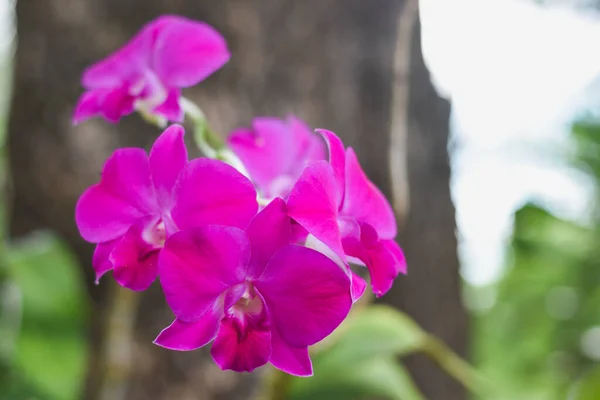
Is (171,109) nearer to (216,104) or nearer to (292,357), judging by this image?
(292,357)

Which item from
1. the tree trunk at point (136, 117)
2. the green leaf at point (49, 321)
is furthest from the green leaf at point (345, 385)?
the green leaf at point (49, 321)

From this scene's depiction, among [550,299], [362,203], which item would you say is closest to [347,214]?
[362,203]

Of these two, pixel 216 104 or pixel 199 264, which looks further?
pixel 216 104

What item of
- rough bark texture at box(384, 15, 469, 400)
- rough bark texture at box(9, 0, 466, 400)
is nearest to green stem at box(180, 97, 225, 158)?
rough bark texture at box(9, 0, 466, 400)

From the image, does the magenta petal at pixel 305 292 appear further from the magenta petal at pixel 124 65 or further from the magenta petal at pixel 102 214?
the magenta petal at pixel 124 65

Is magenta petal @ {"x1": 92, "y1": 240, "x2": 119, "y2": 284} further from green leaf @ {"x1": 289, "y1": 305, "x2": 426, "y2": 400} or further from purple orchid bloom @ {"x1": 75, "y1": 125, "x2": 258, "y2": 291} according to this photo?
green leaf @ {"x1": 289, "y1": 305, "x2": 426, "y2": 400}
